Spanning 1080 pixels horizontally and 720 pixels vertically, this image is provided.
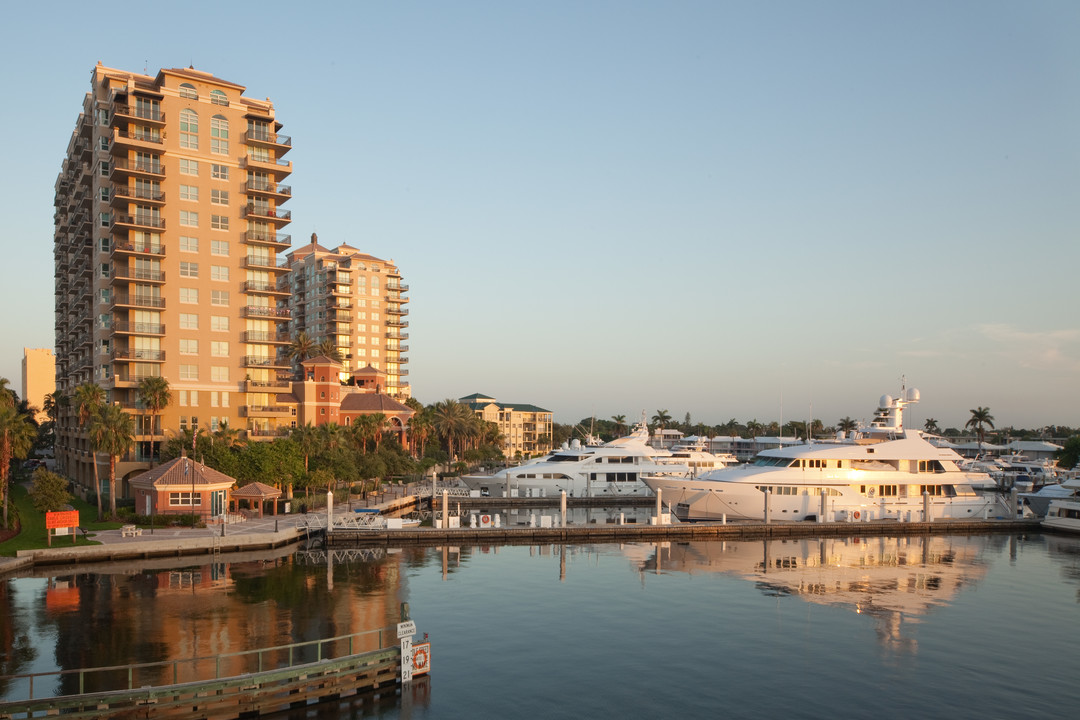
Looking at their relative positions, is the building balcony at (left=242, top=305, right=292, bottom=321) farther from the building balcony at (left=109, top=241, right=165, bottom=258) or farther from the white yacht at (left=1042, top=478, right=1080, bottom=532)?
the white yacht at (left=1042, top=478, right=1080, bottom=532)

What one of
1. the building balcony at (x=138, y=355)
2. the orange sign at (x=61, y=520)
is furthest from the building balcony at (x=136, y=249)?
the orange sign at (x=61, y=520)

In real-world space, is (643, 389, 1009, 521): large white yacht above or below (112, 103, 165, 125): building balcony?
below

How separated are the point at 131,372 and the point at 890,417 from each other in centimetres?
6403

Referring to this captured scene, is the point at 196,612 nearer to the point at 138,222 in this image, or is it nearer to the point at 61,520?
the point at 61,520

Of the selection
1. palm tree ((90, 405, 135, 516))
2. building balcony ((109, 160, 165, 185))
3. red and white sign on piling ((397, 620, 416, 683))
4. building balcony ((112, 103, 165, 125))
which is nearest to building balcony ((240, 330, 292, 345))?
building balcony ((109, 160, 165, 185))

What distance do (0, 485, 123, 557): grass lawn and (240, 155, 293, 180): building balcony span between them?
32.5 metres

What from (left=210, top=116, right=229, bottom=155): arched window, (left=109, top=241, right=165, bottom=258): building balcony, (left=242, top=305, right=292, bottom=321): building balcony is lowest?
(left=242, top=305, right=292, bottom=321): building balcony

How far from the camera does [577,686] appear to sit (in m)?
→ 25.1

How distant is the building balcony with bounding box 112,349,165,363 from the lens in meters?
66.5

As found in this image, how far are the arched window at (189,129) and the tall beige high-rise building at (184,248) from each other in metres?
0.09

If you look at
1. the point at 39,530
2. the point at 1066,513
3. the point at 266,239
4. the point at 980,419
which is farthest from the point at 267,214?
the point at 980,419

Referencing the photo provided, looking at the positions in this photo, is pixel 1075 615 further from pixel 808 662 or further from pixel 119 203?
pixel 119 203

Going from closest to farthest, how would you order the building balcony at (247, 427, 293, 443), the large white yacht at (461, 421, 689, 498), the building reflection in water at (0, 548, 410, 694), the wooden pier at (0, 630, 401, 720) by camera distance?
the wooden pier at (0, 630, 401, 720), the building reflection in water at (0, 548, 410, 694), the building balcony at (247, 427, 293, 443), the large white yacht at (461, 421, 689, 498)

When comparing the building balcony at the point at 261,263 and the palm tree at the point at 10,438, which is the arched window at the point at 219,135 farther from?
the palm tree at the point at 10,438
